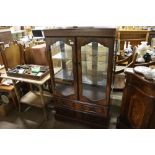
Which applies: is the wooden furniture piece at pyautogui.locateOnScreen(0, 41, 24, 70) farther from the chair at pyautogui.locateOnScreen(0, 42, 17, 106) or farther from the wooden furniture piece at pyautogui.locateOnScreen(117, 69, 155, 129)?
the wooden furniture piece at pyautogui.locateOnScreen(117, 69, 155, 129)

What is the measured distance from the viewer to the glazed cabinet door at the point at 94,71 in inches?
62.9

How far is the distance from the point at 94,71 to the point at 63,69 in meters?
0.46

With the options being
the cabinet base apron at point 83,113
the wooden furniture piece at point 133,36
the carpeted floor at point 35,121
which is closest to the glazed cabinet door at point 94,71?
the cabinet base apron at point 83,113

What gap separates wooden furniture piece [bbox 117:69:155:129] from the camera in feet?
4.30

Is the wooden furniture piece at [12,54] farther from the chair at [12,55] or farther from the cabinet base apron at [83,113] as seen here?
the cabinet base apron at [83,113]

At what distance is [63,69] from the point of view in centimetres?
207

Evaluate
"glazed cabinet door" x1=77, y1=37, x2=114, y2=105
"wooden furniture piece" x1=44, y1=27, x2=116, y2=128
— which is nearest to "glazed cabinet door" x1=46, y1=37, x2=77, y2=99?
"wooden furniture piece" x1=44, y1=27, x2=116, y2=128

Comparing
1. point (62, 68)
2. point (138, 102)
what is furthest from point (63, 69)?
point (138, 102)

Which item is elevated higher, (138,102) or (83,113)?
(138,102)

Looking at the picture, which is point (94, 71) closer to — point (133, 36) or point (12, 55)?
point (12, 55)

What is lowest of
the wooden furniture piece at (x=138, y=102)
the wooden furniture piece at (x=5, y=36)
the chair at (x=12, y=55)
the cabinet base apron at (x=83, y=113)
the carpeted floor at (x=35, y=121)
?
the carpeted floor at (x=35, y=121)
